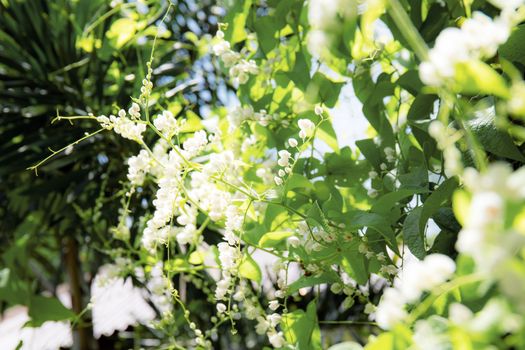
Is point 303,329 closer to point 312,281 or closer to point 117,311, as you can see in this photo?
point 312,281

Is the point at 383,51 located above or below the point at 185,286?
above

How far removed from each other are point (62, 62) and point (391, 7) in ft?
2.80

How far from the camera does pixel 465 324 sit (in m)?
0.18

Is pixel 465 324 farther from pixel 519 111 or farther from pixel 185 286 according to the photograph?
pixel 185 286

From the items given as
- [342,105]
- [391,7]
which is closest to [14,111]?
[342,105]

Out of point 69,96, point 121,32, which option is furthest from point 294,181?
point 69,96

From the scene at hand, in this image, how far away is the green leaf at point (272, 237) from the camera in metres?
0.49

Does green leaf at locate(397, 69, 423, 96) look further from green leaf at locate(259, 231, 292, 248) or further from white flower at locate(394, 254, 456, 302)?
white flower at locate(394, 254, 456, 302)

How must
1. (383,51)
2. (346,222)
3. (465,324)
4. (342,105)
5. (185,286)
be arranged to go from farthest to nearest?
(185,286) → (342,105) → (383,51) → (346,222) → (465,324)

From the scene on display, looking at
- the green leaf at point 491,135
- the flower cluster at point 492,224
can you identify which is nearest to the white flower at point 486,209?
the flower cluster at point 492,224

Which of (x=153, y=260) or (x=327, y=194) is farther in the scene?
(x=153, y=260)

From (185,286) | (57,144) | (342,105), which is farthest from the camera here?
(185,286)

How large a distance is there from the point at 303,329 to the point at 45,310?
1.64 ft

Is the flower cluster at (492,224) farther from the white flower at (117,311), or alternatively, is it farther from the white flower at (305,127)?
the white flower at (117,311)
